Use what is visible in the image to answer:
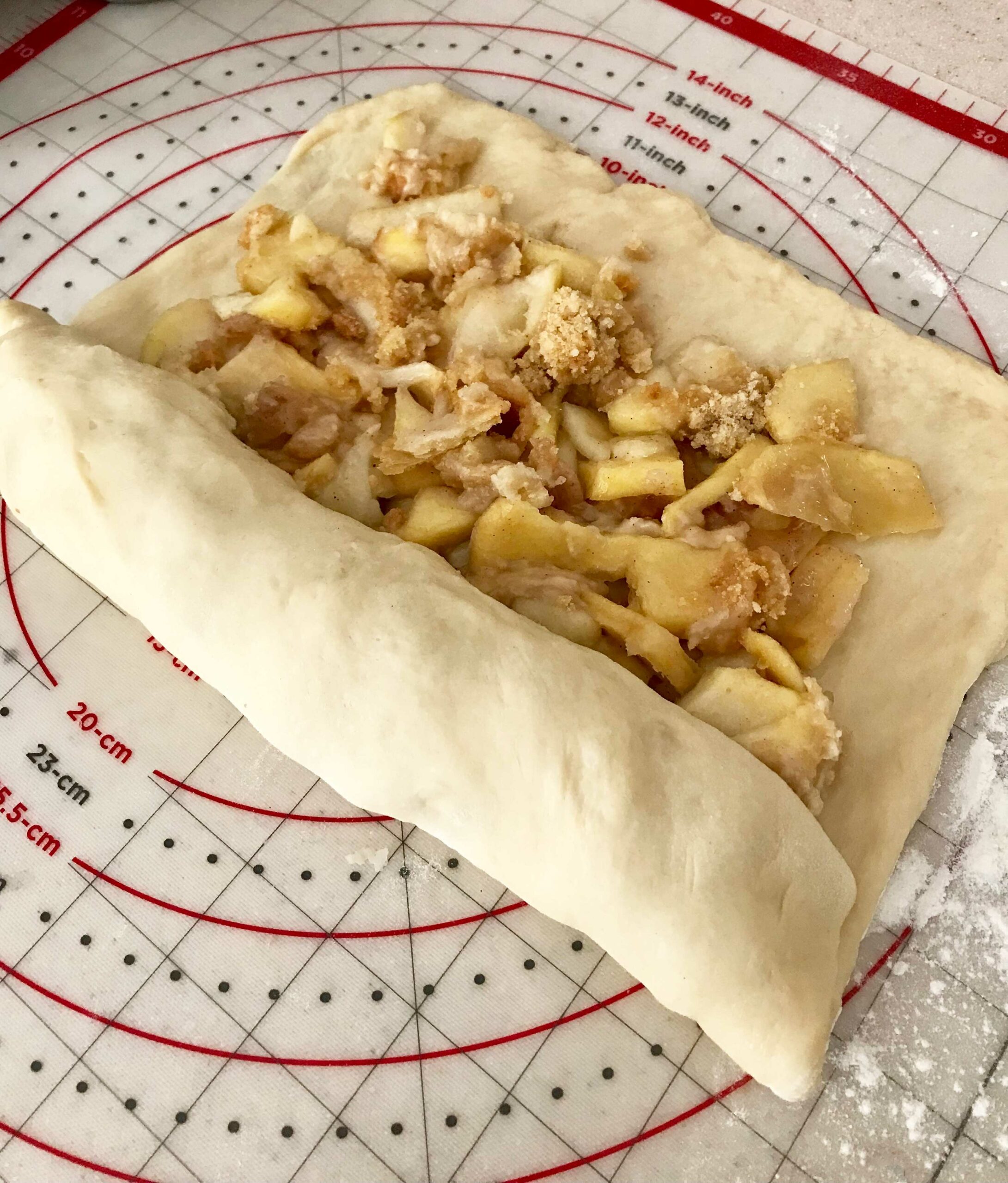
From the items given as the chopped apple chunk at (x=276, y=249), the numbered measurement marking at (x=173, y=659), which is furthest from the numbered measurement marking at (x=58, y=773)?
the chopped apple chunk at (x=276, y=249)

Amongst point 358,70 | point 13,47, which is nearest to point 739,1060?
point 358,70

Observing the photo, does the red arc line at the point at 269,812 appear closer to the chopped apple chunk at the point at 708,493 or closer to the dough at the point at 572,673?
the dough at the point at 572,673

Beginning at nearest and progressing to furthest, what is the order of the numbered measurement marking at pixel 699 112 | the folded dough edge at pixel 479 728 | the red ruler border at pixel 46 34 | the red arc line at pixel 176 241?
the folded dough edge at pixel 479 728, the red arc line at pixel 176 241, the numbered measurement marking at pixel 699 112, the red ruler border at pixel 46 34

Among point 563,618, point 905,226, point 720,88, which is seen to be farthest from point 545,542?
point 720,88

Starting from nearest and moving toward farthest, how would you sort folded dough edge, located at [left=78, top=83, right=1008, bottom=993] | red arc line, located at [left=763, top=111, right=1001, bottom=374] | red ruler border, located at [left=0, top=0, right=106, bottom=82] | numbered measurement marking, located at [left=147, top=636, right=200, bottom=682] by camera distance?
folded dough edge, located at [left=78, top=83, right=1008, bottom=993] < numbered measurement marking, located at [left=147, top=636, right=200, bottom=682] < red arc line, located at [left=763, top=111, right=1001, bottom=374] < red ruler border, located at [left=0, top=0, right=106, bottom=82]

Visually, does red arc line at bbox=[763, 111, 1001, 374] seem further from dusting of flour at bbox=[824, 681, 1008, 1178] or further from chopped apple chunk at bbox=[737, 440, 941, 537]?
dusting of flour at bbox=[824, 681, 1008, 1178]

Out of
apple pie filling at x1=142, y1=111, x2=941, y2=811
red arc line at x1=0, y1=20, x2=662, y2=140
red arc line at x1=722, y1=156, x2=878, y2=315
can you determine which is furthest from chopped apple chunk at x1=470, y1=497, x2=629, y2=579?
red arc line at x1=0, y1=20, x2=662, y2=140

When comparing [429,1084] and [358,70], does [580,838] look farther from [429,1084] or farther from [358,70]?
[358,70]
